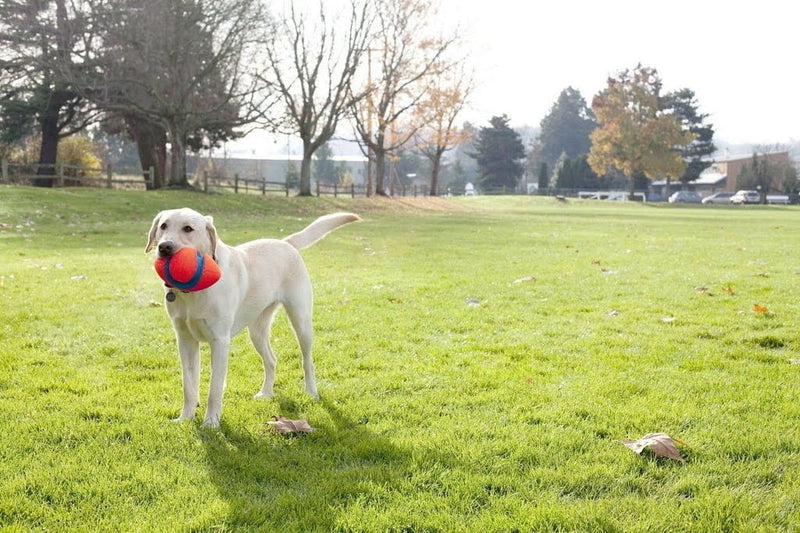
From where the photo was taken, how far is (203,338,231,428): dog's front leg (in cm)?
421

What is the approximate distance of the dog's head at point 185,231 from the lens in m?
3.99

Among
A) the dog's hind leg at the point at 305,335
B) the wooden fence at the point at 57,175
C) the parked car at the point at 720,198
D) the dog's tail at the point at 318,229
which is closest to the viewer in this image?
the dog's hind leg at the point at 305,335

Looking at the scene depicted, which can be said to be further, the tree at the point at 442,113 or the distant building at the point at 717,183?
the distant building at the point at 717,183

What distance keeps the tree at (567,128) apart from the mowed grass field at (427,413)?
10168 centimetres

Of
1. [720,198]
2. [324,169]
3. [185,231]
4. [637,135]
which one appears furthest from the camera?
[324,169]

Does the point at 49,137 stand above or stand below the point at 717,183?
below

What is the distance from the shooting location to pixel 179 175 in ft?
112

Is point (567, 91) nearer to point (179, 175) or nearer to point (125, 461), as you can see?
point (179, 175)

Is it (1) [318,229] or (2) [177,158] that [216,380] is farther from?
(2) [177,158]

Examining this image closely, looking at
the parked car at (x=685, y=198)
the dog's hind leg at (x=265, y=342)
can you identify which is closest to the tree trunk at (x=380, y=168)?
the dog's hind leg at (x=265, y=342)

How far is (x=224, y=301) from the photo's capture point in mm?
4219

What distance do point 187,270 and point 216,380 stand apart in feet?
2.99

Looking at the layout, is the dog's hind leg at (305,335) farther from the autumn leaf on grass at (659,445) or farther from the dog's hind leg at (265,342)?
the autumn leaf on grass at (659,445)

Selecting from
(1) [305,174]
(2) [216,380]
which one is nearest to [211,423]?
(2) [216,380]
